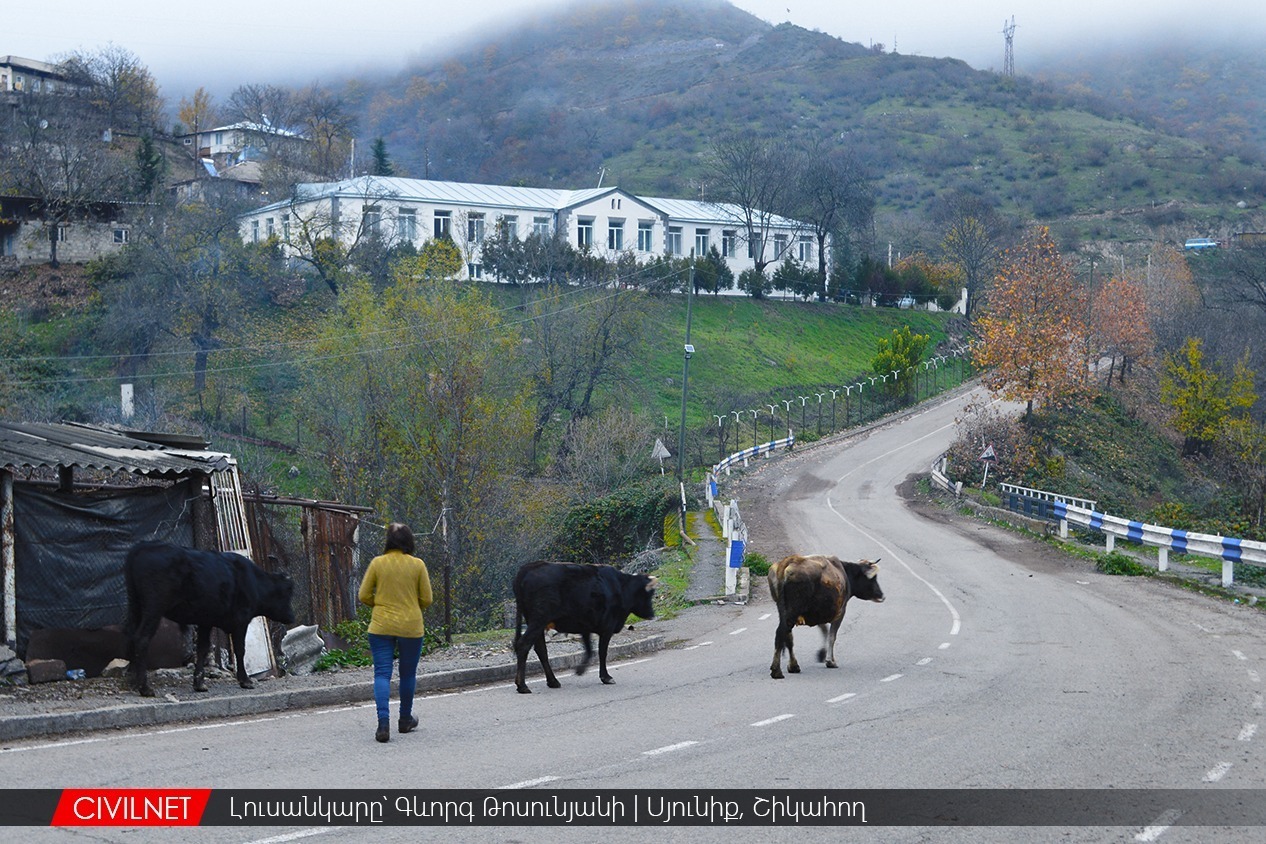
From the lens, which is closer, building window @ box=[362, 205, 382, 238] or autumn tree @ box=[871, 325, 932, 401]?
building window @ box=[362, 205, 382, 238]

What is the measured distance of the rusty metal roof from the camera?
41.5 feet

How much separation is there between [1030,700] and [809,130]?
18740cm

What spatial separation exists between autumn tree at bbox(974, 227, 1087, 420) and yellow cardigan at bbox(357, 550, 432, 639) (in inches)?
1841

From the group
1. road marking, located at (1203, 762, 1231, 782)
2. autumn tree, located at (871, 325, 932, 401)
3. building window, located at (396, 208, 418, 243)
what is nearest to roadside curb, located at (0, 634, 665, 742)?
road marking, located at (1203, 762, 1231, 782)

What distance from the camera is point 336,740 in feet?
35.2

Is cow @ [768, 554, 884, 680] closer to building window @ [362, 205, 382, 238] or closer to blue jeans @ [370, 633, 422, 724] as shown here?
blue jeans @ [370, 633, 422, 724]

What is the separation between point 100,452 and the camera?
44.0 feet

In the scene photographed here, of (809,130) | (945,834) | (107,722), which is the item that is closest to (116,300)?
(107,722)

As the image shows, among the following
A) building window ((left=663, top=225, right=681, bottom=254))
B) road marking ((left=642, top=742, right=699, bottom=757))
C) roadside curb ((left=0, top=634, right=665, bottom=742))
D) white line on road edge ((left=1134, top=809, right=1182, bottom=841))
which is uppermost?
building window ((left=663, top=225, right=681, bottom=254))

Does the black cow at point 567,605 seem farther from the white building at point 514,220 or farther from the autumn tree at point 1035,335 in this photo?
the white building at point 514,220

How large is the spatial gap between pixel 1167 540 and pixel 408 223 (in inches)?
2574

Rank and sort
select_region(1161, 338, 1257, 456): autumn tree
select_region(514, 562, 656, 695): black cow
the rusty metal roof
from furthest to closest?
select_region(1161, 338, 1257, 456): autumn tree → select_region(514, 562, 656, 695): black cow → the rusty metal roof

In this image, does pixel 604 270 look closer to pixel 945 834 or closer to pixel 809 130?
pixel 945 834

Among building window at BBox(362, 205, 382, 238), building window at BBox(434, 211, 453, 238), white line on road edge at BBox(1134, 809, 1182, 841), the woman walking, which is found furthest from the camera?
building window at BBox(434, 211, 453, 238)
